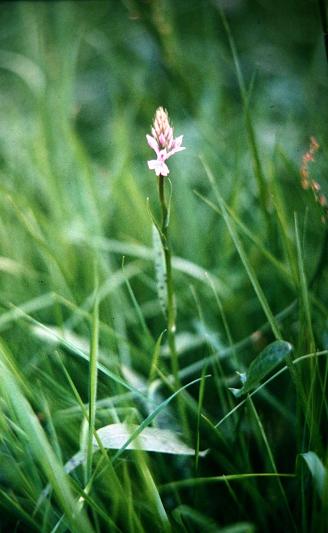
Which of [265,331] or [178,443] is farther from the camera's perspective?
[265,331]

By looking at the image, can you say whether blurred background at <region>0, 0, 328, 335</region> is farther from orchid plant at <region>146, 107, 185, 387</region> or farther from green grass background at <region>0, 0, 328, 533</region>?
orchid plant at <region>146, 107, 185, 387</region>

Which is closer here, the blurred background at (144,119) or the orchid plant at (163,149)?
the orchid plant at (163,149)

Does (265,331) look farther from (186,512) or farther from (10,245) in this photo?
(10,245)

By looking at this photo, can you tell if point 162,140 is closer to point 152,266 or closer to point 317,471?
point 317,471

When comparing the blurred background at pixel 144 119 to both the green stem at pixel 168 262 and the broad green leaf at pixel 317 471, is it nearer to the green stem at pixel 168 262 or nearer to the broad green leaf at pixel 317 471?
the green stem at pixel 168 262

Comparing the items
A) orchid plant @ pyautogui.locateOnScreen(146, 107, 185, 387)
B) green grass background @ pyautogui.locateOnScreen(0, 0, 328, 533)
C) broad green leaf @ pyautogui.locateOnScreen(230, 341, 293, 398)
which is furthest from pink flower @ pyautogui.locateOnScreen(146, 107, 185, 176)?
broad green leaf @ pyautogui.locateOnScreen(230, 341, 293, 398)

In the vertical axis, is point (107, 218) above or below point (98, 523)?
above

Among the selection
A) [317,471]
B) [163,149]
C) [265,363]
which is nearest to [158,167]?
[163,149]

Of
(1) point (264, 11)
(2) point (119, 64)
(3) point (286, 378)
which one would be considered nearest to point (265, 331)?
(3) point (286, 378)

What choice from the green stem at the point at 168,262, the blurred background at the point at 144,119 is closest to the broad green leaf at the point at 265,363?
the green stem at the point at 168,262
